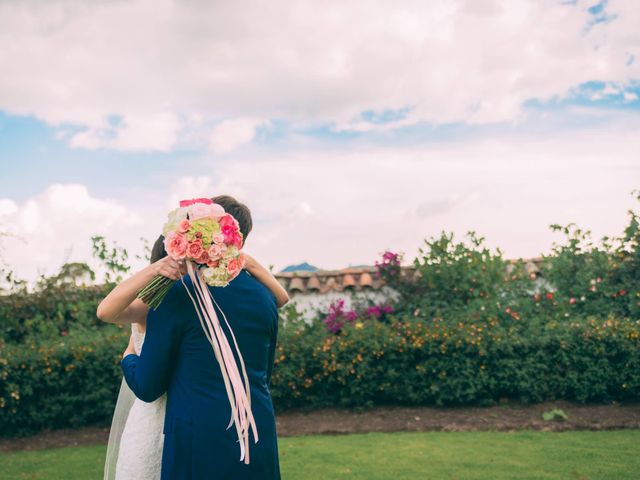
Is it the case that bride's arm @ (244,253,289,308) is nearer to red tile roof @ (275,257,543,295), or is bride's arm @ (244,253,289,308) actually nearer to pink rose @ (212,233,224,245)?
pink rose @ (212,233,224,245)

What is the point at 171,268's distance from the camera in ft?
8.79

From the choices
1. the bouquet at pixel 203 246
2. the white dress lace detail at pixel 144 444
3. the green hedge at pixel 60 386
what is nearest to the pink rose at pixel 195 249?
the bouquet at pixel 203 246

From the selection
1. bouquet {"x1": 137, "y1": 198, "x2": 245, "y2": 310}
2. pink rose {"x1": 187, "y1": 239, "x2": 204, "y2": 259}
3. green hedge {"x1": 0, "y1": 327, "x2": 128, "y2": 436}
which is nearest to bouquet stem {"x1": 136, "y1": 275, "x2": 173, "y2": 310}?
bouquet {"x1": 137, "y1": 198, "x2": 245, "y2": 310}

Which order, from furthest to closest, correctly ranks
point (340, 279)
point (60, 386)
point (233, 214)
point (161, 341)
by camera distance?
point (340, 279) → point (60, 386) → point (233, 214) → point (161, 341)

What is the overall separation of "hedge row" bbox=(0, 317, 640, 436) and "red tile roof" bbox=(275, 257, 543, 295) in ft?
→ 11.0

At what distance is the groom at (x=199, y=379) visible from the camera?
2.69m

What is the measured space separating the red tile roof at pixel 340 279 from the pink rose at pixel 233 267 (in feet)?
34.2

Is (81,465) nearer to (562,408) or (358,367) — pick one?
(358,367)

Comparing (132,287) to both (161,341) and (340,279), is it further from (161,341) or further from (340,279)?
(340,279)

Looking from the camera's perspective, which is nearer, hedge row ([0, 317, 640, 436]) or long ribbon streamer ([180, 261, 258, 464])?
long ribbon streamer ([180, 261, 258, 464])

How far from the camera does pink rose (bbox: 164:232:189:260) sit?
265 centimetres

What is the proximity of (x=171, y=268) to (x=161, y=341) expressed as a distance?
0.28 meters

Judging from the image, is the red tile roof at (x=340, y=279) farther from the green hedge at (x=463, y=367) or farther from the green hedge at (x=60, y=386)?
the green hedge at (x=60, y=386)

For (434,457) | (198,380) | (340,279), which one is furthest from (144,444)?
(340,279)
